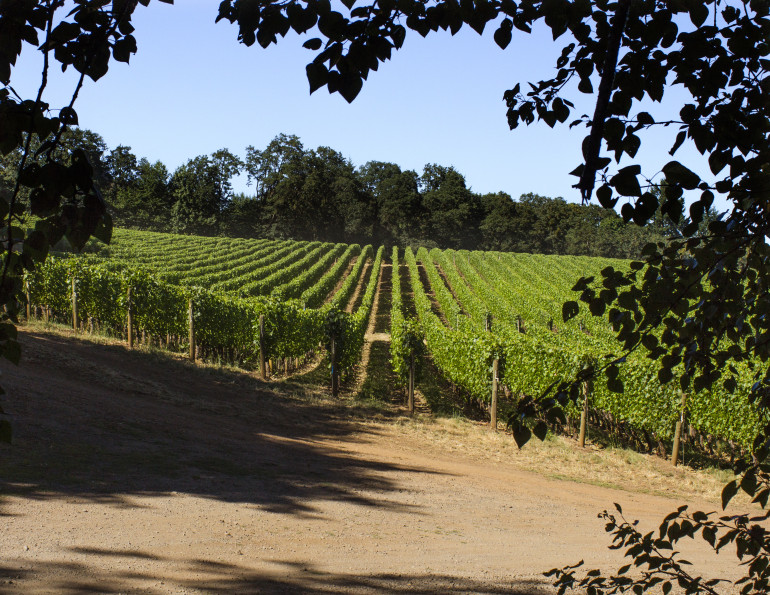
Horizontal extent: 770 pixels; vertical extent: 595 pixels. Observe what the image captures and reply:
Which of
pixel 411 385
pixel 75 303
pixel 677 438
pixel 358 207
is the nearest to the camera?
pixel 677 438

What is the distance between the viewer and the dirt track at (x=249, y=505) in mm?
5137

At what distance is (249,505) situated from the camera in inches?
279

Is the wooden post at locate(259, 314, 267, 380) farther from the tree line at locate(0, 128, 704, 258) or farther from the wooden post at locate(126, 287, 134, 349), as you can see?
the tree line at locate(0, 128, 704, 258)

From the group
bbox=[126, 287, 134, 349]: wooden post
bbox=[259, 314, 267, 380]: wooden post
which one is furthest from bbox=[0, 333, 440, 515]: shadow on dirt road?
bbox=[126, 287, 134, 349]: wooden post

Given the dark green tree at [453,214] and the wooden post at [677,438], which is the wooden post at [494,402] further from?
the dark green tree at [453,214]

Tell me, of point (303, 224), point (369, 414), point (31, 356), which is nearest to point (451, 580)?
point (369, 414)

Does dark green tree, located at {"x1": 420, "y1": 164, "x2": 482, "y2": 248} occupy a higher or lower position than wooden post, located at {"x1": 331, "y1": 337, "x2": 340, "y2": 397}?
higher

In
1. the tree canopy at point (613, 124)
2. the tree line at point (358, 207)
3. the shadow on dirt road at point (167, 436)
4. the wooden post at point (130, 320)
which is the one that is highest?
the tree line at point (358, 207)

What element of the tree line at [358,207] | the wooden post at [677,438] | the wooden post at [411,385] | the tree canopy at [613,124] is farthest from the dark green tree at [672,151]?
the tree line at [358,207]

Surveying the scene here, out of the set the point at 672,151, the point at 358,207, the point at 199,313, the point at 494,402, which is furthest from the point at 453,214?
the point at 672,151

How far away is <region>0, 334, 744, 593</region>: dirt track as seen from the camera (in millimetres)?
5137

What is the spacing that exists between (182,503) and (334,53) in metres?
6.20

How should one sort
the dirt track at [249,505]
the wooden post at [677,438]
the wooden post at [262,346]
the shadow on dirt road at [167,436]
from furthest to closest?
the wooden post at [262,346] → the wooden post at [677,438] → the shadow on dirt road at [167,436] → the dirt track at [249,505]

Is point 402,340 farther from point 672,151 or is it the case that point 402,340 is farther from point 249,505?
point 672,151
